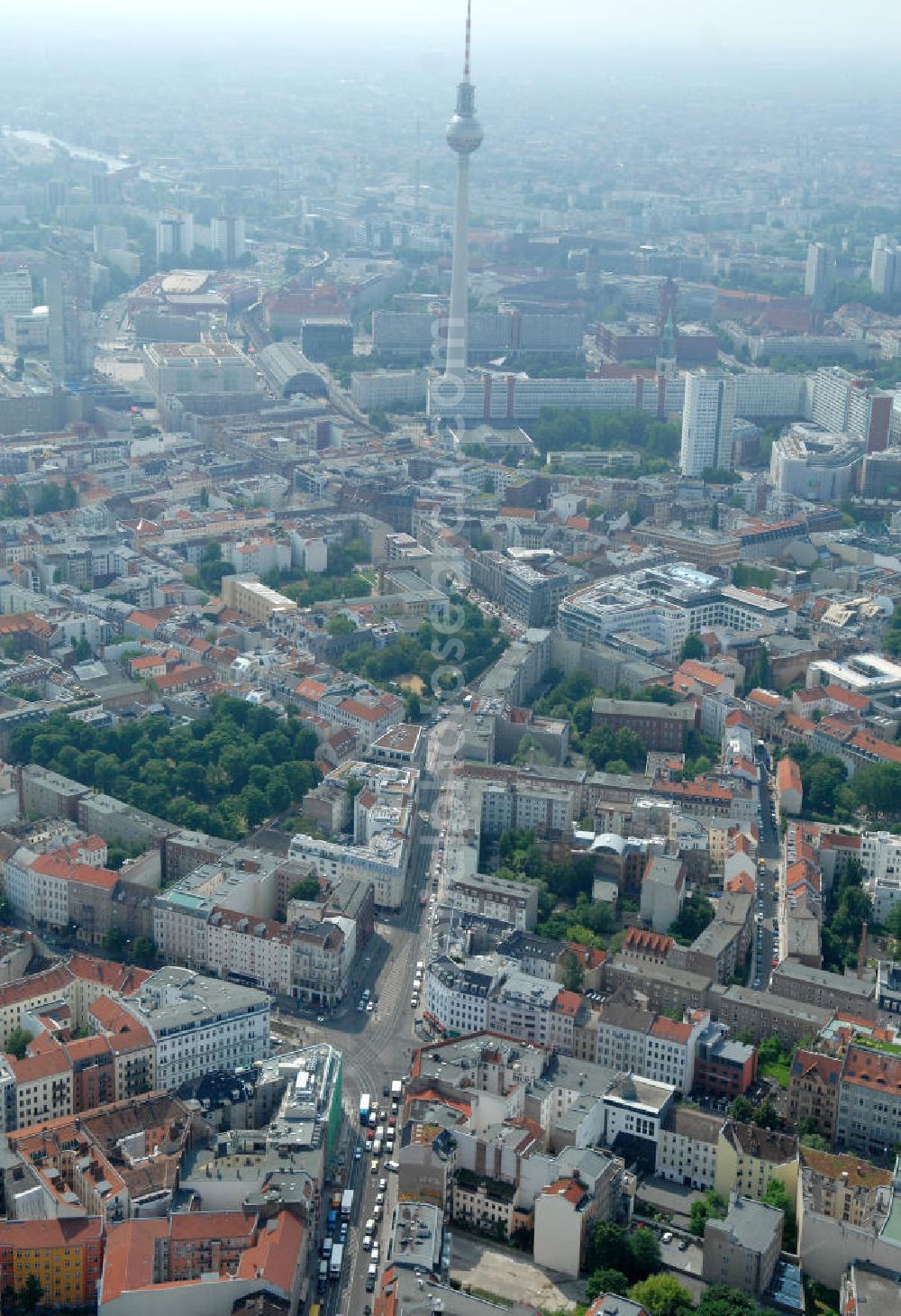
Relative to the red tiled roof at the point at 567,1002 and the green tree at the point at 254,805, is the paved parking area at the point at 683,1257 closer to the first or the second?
the red tiled roof at the point at 567,1002

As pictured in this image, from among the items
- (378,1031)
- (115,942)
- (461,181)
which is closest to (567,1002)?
(378,1031)

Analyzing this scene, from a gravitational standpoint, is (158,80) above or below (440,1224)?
above

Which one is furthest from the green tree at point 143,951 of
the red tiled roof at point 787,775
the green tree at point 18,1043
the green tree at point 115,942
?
the red tiled roof at point 787,775

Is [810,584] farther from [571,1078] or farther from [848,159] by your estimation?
[848,159]

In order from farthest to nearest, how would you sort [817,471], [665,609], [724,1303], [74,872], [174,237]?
[174,237], [817,471], [665,609], [74,872], [724,1303]

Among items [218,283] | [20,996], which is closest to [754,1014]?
[20,996]

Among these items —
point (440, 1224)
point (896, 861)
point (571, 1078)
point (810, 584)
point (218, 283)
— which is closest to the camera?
point (440, 1224)

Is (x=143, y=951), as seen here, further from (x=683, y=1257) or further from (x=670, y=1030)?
(x=683, y=1257)
